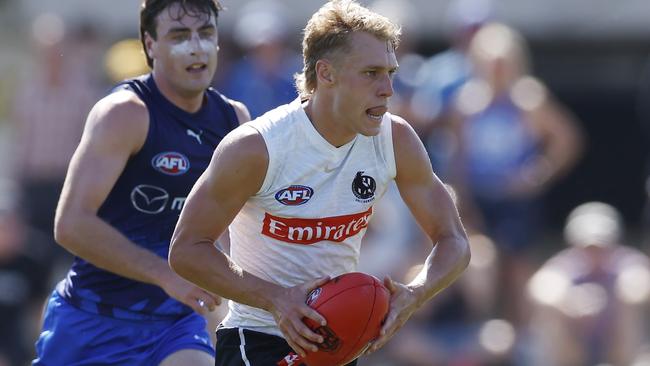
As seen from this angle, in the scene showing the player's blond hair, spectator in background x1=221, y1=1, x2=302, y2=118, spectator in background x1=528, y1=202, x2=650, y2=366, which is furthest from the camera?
spectator in background x1=221, y1=1, x2=302, y2=118

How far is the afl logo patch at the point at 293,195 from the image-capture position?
5.20 meters

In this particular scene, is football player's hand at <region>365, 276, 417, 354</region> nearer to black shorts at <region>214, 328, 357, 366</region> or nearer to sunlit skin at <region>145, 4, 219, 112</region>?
black shorts at <region>214, 328, 357, 366</region>

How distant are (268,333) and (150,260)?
1.99ft

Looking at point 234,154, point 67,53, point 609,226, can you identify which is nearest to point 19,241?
point 67,53

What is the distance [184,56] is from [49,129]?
5197 mm

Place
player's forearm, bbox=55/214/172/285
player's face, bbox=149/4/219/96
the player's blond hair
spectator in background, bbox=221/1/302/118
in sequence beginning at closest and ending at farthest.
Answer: the player's blond hair
player's forearm, bbox=55/214/172/285
player's face, bbox=149/4/219/96
spectator in background, bbox=221/1/302/118

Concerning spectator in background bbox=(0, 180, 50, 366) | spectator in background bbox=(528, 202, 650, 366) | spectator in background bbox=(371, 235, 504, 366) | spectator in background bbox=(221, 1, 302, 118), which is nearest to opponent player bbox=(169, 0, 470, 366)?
spectator in background bbox=(371, 235, 504, 366)

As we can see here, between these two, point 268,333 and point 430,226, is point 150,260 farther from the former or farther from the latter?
point 430,226

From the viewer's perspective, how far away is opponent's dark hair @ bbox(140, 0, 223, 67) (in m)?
6.16

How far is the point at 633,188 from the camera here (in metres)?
12.8

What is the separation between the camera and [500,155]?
10.3 m

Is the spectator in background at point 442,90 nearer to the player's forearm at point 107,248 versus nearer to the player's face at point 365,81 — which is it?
the player's forearm at point 107,248

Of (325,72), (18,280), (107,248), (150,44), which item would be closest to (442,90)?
(18,280)

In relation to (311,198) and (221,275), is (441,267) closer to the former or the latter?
(311,198)
